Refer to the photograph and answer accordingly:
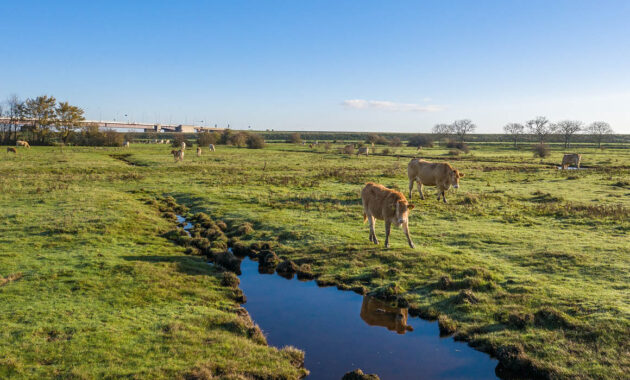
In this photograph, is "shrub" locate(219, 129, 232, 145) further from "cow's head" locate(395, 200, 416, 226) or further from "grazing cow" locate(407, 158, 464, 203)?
"cow's head" locate(395, 200, 416, 226)

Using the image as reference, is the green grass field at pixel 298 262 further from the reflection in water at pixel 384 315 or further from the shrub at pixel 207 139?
the shrub at pixel 207 139

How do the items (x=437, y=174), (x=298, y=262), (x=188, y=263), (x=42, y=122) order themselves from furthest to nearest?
(x=42, y=122), (x=437, y=174), (x=298, y=262), (x=188, y=263)

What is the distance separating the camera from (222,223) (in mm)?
18688

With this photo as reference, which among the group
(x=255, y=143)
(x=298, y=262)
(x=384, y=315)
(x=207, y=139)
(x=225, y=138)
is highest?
Answer: (x=225, y=138)

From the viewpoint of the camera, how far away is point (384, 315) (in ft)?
32.8

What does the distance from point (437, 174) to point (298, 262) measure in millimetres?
13626

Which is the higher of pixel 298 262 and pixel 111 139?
pixel 111 139

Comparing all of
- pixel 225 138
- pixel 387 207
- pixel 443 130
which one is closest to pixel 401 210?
pixel 387 207

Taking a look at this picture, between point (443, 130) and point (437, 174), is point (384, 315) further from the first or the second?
point (443, 130)

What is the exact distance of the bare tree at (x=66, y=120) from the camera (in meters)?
83.8

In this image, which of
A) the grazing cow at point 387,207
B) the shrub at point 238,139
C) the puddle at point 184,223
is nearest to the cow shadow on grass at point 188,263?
the puddle at point 184,223

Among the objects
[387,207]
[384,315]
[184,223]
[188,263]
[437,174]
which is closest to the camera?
[384,315]

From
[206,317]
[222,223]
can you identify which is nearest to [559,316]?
[206,317]

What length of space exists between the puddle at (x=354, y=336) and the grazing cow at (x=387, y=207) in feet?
11.9
